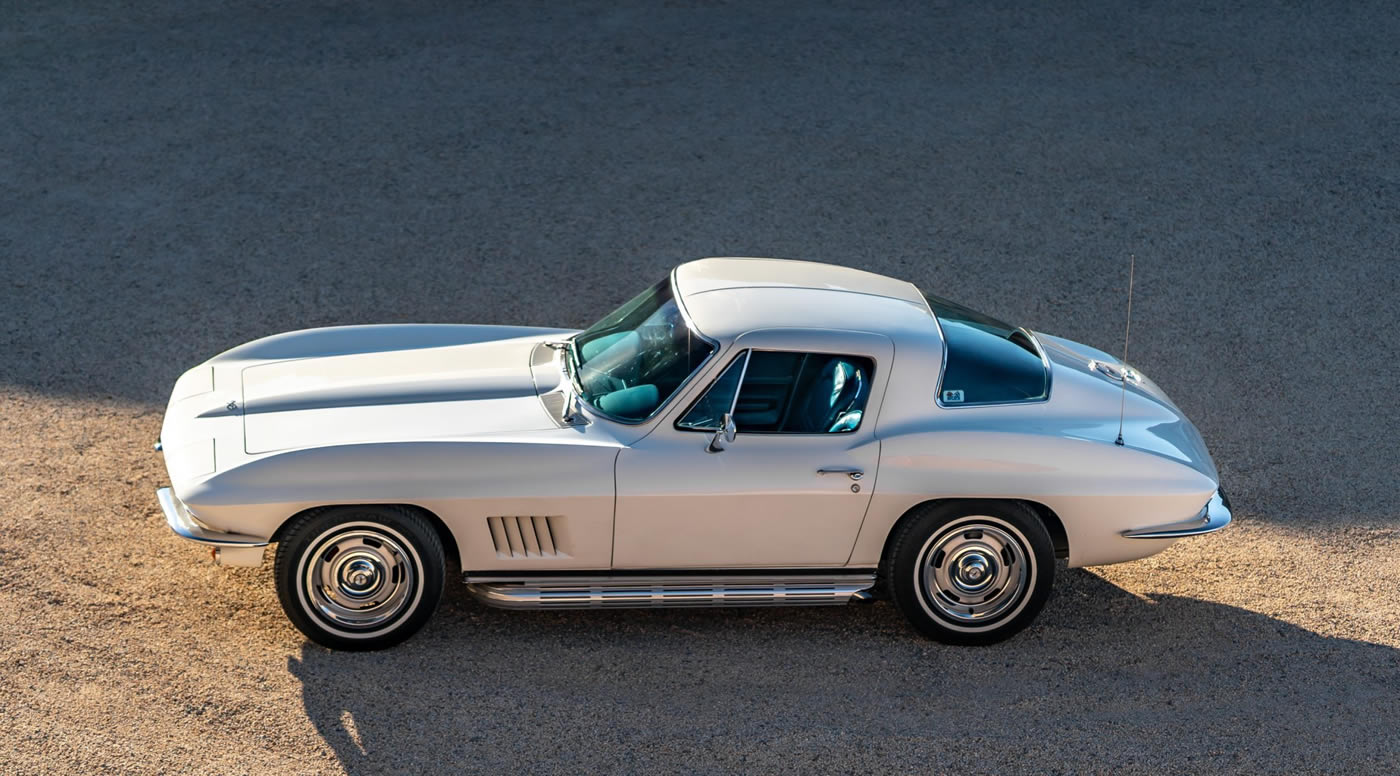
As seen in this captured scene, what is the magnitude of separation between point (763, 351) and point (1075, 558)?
1617 millimetres

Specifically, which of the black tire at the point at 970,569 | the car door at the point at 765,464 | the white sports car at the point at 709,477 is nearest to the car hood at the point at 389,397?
the white sports car at the point at 709,477

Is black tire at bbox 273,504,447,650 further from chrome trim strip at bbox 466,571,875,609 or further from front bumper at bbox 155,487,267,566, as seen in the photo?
chrome trim strip at bbox 466,571,875,609

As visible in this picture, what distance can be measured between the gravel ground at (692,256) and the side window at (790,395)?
0.95 metres

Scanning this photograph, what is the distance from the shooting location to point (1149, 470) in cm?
569

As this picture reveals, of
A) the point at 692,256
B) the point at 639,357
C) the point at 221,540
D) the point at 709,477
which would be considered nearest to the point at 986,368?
the point at 709,477

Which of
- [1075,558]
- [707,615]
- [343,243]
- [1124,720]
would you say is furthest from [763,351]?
[343,243]

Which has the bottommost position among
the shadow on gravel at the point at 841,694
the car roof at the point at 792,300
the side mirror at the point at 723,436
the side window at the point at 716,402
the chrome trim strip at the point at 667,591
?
the shadow on gravel at the point at 841,694

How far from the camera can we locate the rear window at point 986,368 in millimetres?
5766

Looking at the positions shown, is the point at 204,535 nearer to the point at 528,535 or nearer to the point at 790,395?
the point at 528,535

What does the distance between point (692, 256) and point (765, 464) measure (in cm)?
459

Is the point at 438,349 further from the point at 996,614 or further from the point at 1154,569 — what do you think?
the point at 1154,569

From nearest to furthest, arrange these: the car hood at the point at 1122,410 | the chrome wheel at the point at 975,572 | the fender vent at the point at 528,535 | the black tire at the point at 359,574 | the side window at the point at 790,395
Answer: the black tire at the point at 359,574, the fender vent at the point at 528,535, the side window at the point at 790,395, the chrome wheel at the point at 975,572, the car hood at the point at 1122,410

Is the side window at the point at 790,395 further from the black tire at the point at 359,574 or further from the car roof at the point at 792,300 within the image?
the black tire at the point at 359,574

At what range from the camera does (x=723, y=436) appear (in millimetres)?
5461
